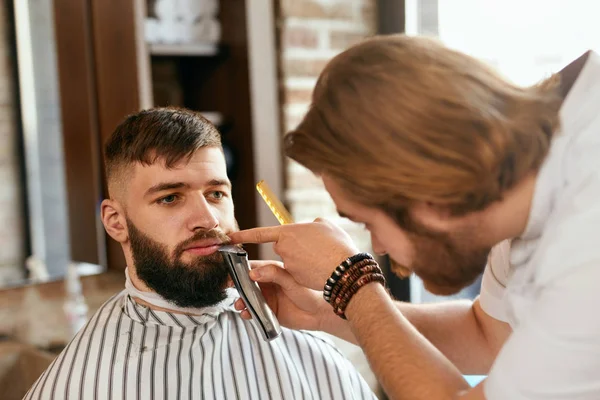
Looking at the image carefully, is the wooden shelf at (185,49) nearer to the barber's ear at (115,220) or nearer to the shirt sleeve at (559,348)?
the barber's ear at (115,220)

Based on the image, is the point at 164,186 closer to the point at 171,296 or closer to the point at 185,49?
the point at 171,296

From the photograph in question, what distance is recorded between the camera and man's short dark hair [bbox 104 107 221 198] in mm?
1438

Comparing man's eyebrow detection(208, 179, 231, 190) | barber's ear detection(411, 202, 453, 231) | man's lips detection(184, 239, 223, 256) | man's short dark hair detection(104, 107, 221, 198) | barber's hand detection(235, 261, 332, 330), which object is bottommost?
barber's hand detection(235, 261, 332, 330)

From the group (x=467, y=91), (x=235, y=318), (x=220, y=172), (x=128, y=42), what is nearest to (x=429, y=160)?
(x=467, y=91)

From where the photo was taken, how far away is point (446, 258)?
1.01m

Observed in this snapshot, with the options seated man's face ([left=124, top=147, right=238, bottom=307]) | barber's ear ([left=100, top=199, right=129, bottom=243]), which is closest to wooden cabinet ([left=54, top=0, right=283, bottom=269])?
barber's ear ([left=100, top=199, right=129, bottom=243])

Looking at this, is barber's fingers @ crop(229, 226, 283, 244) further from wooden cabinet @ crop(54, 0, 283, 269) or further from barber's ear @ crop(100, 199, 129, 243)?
wooden cabinet @ crop(54, 0, 283, 269)

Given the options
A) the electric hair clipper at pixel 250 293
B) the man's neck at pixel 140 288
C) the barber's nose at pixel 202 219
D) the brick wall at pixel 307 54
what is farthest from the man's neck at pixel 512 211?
the brick wall at pixel 307 54

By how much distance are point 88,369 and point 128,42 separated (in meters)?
1.13

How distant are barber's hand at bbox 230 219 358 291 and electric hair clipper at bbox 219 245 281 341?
0.24 feet

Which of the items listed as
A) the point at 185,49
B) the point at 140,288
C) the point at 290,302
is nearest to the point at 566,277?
the point at 290,302

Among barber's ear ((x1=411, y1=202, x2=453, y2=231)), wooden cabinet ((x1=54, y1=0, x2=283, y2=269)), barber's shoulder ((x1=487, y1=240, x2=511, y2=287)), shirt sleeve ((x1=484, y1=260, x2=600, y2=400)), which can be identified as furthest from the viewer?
wooden cabinet ((x1=54, y1=0, x2=283, y2=269))

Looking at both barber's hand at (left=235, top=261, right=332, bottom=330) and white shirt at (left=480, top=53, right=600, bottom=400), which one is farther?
barber's hand at (left=235, top=261, right=332, bottom=330)

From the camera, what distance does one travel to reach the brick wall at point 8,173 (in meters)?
2.00
